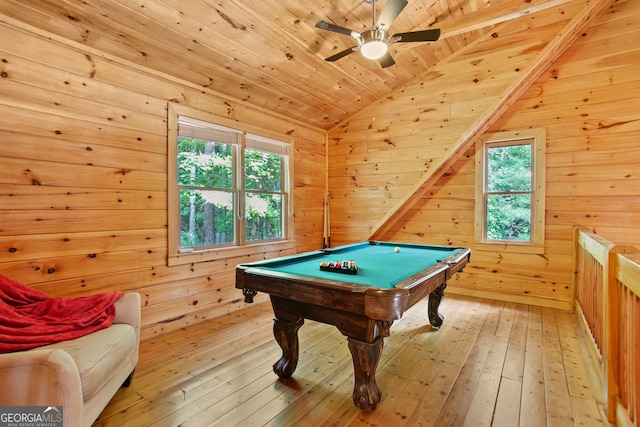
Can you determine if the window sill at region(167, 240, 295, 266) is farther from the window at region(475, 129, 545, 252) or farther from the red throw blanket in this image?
the window at region(475, 129, 545, 252)

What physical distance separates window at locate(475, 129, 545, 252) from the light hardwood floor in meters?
1.17

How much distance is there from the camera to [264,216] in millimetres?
4070

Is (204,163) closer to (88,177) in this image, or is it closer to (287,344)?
(88,177)

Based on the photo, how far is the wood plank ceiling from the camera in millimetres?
2242

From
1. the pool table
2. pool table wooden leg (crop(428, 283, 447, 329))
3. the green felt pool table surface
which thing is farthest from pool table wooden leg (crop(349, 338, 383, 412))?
pool table wooden leg (crop(428, 283, 447, 329))

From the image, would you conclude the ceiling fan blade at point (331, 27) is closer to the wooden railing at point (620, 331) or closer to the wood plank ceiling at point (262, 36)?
the wood plank ceiling at point (262, 36)

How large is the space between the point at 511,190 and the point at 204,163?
3.77m

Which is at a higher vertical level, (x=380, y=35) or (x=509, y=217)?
(x=380, y=35)

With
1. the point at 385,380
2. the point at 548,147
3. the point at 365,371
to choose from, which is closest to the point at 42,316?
the point at 365,371

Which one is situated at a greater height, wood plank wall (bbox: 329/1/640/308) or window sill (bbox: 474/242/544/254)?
wood plank wall (bbox: 329/1/640/308)

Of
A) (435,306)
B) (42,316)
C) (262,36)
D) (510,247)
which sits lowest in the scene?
(435,306)

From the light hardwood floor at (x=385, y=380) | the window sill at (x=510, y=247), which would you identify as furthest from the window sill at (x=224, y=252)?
the window sill at (x=510, y=247)

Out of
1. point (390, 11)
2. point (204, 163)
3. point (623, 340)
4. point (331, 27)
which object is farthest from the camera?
point (204, 163)

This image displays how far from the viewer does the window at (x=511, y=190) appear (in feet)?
12.4
